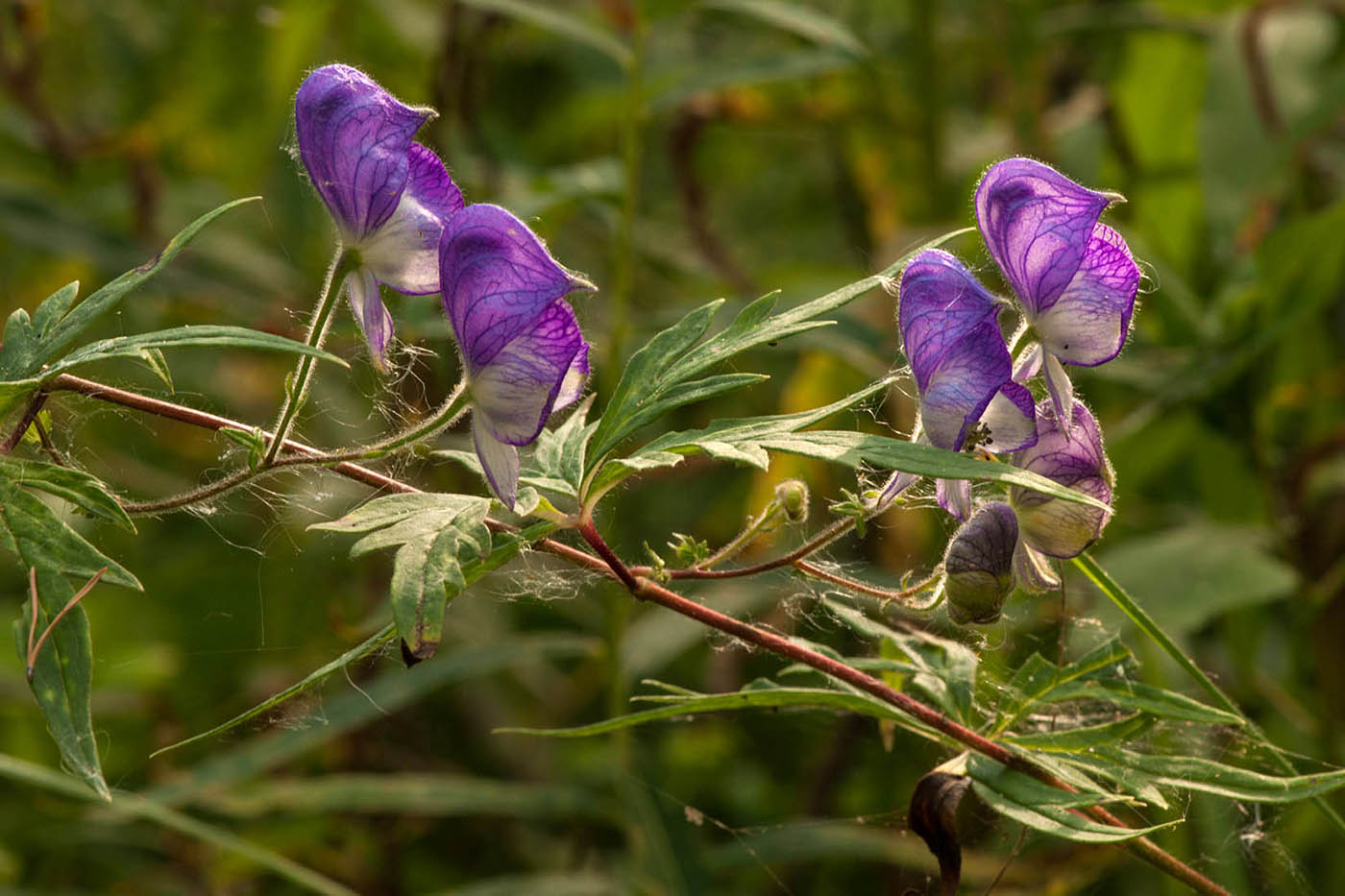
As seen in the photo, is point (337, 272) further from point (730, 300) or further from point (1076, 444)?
point (730, 300)

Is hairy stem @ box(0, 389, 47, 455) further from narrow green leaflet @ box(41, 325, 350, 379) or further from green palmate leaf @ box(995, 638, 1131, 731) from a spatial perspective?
green palmate leaf @ box(995, 638, 1131, 731)

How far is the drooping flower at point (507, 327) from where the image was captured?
76 cm

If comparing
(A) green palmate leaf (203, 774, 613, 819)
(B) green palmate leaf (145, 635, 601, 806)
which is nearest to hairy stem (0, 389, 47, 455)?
(B) green palmate leaf (145, 635, 601, 806)

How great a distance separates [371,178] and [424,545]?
0.76 feet

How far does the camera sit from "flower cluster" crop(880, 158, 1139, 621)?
2.57 feet

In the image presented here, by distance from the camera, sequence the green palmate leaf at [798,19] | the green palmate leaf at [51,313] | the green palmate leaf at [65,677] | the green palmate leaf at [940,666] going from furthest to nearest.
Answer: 1. the green palmate leaf at [798,19]
2. the green palmate leaf at [940,666]
3. the green palmate leaf at [51,313]
4. the green palmate leaf at [65,677]

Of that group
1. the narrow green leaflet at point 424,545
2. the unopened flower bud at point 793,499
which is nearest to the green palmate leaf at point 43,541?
the narrow green leaflet at point 424,545

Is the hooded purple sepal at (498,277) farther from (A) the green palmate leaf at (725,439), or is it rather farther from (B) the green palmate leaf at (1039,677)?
(B) the green palmate leaf at (1039,677)

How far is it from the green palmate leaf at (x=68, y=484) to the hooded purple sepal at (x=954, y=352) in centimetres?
45

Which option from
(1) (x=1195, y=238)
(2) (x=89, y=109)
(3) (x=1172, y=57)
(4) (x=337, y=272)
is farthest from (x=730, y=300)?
(2) (x=89, y=109)

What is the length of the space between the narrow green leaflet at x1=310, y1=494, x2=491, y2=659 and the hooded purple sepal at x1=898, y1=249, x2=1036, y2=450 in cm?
26

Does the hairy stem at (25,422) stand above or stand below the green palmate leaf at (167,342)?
below

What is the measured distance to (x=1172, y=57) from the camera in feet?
8.13

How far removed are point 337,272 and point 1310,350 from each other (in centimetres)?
196
